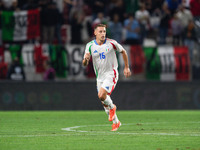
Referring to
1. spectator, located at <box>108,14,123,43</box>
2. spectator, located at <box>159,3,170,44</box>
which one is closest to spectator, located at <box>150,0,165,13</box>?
spectator, located at <box>159,3,170,44</box>

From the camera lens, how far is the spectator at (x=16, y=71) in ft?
67.9

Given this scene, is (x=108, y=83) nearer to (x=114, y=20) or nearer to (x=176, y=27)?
(x=114, y=20)

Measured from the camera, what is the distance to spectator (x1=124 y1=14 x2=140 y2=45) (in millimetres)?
21516

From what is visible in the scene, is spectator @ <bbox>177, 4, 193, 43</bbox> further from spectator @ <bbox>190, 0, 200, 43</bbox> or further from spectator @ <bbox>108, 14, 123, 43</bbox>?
spectator @ <bbox>108, 14, 123, 43</bbox>

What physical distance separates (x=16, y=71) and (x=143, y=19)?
577 cm

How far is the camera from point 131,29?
21578mm

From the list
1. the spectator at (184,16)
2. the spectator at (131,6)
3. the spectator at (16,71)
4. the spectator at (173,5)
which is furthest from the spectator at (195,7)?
the spectator at (16,71)

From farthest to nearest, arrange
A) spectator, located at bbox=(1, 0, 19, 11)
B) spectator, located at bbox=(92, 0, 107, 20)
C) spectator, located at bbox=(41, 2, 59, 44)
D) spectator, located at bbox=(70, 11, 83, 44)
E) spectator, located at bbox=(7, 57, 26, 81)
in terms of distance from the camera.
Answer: spectator, located at bbox=(92, 0, 107, 20)
spectator, located at bbox=(70, 11, 83, 44)
spectator, located at bbox=(1, 0, 19, 11)
spectator, located at bbox=(41, 2, 59, 44)
spectator, located at bbox=(7, 57, 26, 81)

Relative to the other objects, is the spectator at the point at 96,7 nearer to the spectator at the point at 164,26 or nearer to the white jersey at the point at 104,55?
the spectator at the point at 164,26

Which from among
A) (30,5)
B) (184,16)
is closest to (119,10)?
(184,16)

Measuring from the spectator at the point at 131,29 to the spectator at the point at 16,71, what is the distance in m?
4.54

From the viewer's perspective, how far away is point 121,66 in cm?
2130

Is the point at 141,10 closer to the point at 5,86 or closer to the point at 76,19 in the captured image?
the point at 76,19

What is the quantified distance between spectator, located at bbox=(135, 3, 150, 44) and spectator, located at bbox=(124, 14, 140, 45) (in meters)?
0.25
